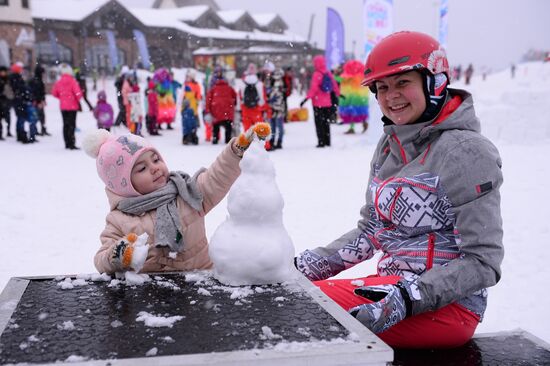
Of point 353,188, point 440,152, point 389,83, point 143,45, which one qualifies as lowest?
point 353,188

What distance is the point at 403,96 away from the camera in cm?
226

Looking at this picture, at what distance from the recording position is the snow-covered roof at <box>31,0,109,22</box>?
1400 inches

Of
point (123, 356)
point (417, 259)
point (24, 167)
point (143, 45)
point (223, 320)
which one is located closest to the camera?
point (123, 356)

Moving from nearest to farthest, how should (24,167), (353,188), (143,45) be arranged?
1. (353,188)
2. (24,167)
3. (143,45)

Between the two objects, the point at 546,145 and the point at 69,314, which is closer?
the point at 69,314

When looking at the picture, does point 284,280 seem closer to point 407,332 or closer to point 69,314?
point 407,332

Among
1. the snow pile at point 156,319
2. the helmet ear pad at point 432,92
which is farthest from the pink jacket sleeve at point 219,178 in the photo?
the snow pile at point 156,319

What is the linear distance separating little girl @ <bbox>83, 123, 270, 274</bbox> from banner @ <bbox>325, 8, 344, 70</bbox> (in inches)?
647

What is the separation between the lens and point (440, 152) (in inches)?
83.7

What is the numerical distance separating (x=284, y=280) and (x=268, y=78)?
11.3 meters

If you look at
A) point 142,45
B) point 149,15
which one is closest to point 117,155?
point 142,45

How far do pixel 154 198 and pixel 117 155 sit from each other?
266 millimetres

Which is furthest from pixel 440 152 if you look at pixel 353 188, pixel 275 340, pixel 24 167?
pixel 24 167

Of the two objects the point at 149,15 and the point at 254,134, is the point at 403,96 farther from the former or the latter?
the point at 149,15
